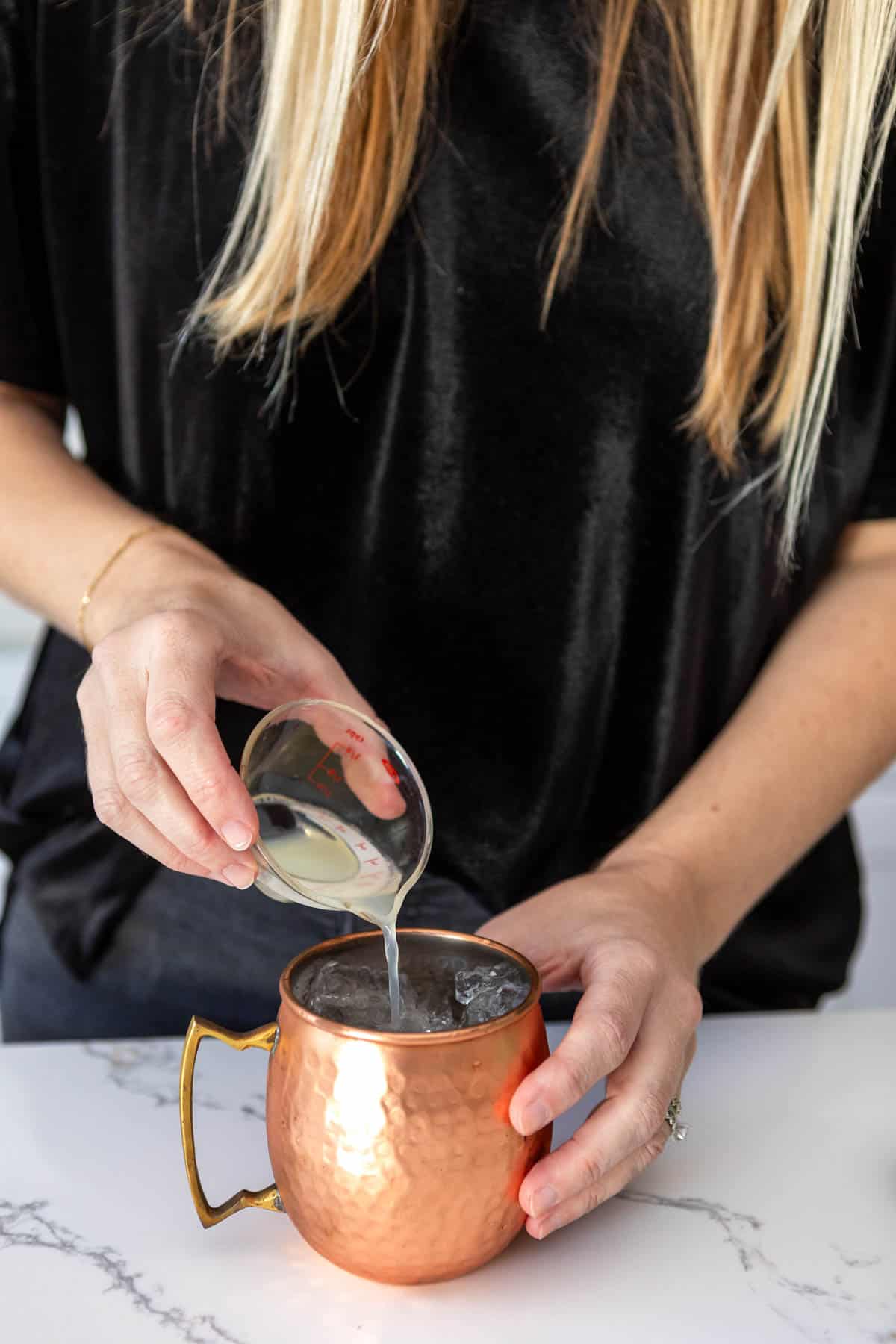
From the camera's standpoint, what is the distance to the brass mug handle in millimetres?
676

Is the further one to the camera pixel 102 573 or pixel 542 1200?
pixel 102 573

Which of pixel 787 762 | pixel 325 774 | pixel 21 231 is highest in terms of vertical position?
pixel 21 231

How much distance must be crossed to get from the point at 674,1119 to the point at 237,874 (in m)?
0.28

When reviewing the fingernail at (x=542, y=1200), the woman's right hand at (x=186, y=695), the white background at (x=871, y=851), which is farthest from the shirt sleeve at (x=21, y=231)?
the white background at (x=871, y=851)

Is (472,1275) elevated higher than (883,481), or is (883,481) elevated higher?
(883,481)

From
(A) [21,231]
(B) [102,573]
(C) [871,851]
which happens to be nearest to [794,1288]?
(B) [102,573]

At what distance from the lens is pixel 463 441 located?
1011 mm

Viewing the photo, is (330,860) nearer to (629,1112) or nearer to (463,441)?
(629,1112)

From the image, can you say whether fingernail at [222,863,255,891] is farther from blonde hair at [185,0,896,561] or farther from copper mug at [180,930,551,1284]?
blonde hair at [185,0,896,561]

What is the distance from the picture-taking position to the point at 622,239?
983 millimetres

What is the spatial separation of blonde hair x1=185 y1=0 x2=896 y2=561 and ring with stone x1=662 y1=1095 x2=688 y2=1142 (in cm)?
46

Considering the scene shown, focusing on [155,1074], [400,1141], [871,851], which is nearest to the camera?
[400,1141]

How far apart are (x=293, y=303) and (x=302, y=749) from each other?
0.34m

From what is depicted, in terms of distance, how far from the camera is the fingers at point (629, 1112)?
0.66 meters
